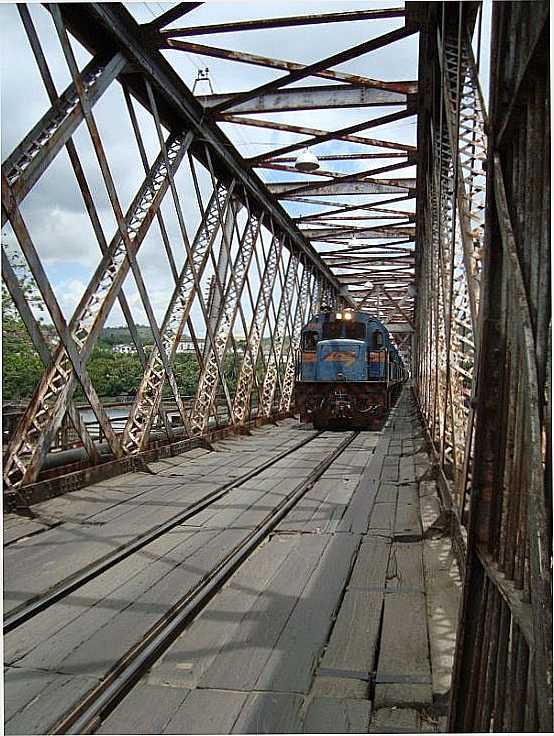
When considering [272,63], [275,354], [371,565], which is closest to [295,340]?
[275,354]

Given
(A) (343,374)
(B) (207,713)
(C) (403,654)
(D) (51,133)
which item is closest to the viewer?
(B) (207,713)

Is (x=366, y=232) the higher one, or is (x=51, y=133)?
(x=366, y=232)

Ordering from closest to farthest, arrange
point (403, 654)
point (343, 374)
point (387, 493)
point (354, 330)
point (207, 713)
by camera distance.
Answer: point (207, 713), point (403, 654), point (387, 493), point (343, 374), point (354, 330)

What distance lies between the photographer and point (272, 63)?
11023 mm

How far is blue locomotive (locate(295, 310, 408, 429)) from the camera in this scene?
18531 millimetres

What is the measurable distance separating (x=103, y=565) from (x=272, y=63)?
8636 millimetres

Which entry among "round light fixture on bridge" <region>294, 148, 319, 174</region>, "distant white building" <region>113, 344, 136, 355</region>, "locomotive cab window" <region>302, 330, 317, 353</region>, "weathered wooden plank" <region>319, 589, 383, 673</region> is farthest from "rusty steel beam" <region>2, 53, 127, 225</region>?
"locomotive cab window" <region>302, 330, 317, 353</region>

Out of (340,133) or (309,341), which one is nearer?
(340,133)

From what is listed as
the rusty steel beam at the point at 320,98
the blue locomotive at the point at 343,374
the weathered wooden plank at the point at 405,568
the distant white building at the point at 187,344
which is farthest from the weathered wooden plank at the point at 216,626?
the blue locomotive at the point at 343,374

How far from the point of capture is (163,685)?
3.47 metres

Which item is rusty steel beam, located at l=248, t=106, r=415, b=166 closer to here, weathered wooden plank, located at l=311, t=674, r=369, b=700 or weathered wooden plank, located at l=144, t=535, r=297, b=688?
weathered wooden plank, located at l=144, t=535, r=297, b=688

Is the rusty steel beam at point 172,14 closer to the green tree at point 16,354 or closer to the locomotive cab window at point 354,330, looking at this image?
the green tree at point 16,354

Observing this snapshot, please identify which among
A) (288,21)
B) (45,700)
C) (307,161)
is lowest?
(45,700)

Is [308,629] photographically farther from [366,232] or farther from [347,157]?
[366,232]
